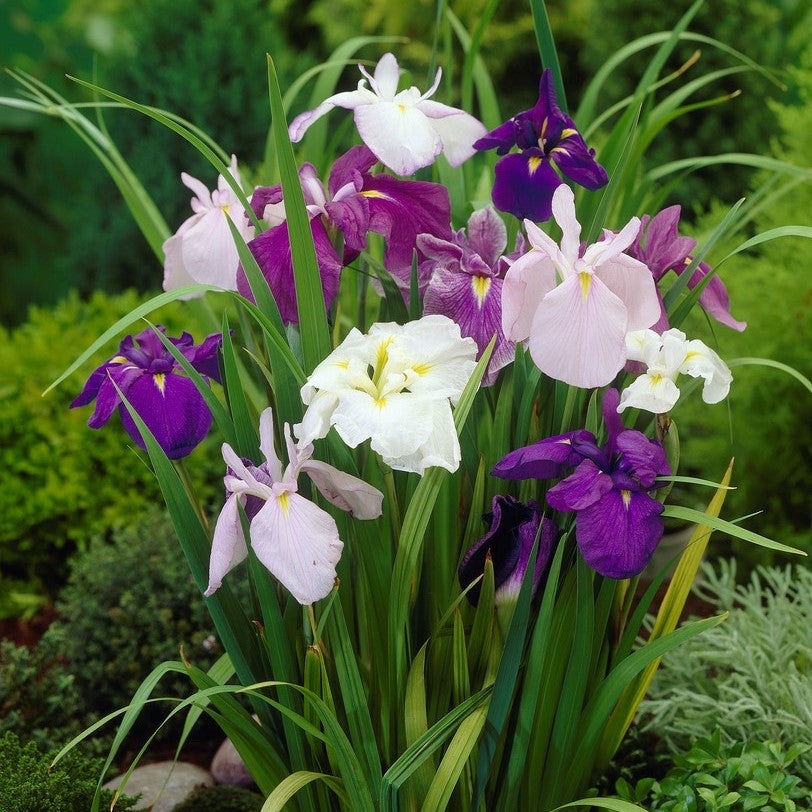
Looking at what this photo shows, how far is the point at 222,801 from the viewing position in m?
1.76

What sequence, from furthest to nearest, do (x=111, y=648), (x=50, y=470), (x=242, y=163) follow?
(x=242, y=163) → (x=50, y=470) → (x=111, y=648)

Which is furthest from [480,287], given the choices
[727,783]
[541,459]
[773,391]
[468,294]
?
[773,391]

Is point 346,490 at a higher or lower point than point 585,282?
lower

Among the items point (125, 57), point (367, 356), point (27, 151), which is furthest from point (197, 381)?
point (27, 151)

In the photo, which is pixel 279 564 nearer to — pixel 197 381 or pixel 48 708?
pixel 197 381

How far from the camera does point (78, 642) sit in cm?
221

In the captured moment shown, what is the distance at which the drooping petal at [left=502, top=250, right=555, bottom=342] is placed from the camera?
1035 millimetres

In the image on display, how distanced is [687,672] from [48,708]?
1402 mm

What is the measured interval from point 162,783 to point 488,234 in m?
1.40

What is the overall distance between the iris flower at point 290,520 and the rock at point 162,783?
1012 mm

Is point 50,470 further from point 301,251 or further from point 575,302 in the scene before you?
point 575,302

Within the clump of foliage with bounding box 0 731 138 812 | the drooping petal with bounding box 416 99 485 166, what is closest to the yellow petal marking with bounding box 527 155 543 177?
the drooping petal with bounding box 416 99 485 166

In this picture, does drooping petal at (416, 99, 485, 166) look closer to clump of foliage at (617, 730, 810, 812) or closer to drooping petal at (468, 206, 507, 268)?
drooping petal at (468, 206, 507, 268)

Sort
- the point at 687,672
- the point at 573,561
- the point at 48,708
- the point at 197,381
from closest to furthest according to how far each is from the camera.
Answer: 1. the point at 197,381
2. the point at 573,561
3. the point at 687,672
4. the point at 48,708
